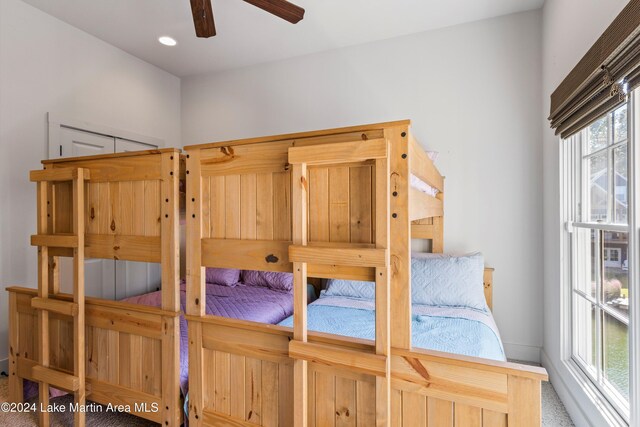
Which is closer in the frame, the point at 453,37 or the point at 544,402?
the point at 544,402

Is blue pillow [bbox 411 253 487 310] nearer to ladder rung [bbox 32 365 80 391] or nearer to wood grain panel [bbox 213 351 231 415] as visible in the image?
wood grain panel [bbox 213 351 231 415]

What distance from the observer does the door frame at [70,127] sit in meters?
2.67

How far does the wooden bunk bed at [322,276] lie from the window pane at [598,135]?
1016 millimetres

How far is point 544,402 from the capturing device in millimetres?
2072

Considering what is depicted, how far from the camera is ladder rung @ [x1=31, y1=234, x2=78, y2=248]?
174cm

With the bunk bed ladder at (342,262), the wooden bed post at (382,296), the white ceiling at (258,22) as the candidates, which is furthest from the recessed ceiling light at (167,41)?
the wooden bed post at (382,296)

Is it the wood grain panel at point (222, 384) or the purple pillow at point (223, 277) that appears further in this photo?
the purple pillow at point (223, 277)

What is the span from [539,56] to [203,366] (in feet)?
10.6

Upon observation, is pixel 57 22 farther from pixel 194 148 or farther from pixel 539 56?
pixel 539 56

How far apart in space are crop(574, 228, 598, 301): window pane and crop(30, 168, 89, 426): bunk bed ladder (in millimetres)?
2840

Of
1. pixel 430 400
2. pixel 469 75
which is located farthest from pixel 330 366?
pixel 469 75

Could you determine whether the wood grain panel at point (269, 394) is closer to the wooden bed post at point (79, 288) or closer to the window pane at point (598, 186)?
the wooden bed post at point (79, 288)

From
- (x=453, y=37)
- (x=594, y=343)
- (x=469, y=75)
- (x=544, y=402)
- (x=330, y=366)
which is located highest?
(x=453, y=37)

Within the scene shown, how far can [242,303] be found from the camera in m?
2.59
